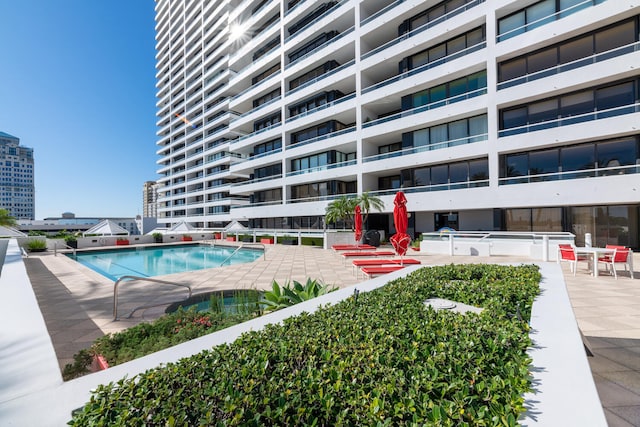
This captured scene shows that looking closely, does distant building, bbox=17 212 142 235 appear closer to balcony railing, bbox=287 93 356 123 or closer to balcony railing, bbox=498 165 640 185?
balcony railing, bbox=287 93 356 123

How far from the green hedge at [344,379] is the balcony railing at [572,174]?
1856 cm

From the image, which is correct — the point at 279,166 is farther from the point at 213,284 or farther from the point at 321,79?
the point at 213,284

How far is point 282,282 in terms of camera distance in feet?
32.1

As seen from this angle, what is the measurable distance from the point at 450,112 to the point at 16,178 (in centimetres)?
21246

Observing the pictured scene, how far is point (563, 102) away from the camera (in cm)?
1722

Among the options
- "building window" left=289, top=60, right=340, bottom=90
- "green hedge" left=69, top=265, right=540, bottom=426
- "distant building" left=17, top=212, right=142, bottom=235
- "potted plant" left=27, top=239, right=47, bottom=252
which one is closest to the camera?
"green hedge" left=69, top=265, right=540, bottom=426

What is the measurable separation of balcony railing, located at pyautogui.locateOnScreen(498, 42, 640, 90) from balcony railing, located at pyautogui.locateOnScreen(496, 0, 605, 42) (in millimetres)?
2902

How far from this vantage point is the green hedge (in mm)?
1676

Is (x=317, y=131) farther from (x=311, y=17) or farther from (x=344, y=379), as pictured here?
(x=344, y=379)

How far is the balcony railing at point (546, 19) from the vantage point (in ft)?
52.6

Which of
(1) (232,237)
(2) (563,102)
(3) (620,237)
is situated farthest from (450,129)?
(1) (232,237)

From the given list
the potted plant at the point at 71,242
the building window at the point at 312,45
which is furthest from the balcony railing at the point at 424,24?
the potted plant at the point at 71,242

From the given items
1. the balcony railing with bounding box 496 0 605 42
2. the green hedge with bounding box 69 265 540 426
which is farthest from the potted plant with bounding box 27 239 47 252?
the balcony railing with bounding box 496 0 605 42

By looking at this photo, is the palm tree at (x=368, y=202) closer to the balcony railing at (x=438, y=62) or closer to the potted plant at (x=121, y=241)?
the balcony railing at (x=438, y=62)
